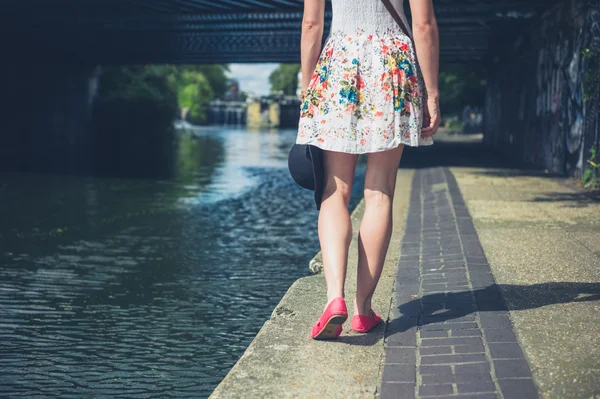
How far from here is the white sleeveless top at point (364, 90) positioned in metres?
3.70

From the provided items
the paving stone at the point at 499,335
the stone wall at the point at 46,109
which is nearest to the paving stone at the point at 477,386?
the paving stone at the point at 499,335

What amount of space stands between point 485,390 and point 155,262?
4.90 metres

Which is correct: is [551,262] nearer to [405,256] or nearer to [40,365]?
[405,256]

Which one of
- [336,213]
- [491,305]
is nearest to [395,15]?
[336,213]

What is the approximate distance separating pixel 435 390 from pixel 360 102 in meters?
1.31

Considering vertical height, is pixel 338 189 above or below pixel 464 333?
above

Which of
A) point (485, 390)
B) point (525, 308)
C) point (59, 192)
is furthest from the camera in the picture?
point (59, 192)

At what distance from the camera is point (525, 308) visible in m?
4.23

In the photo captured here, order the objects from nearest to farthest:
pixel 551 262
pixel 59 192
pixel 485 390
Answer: pixel 485 390
pixel 551 262
pixel 59 192

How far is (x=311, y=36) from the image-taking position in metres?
3.71

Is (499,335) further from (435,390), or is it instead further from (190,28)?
(190,28)

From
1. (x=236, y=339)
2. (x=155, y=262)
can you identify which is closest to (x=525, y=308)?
(x=236, y=339)

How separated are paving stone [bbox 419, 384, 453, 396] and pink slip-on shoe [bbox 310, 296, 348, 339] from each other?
619 mm

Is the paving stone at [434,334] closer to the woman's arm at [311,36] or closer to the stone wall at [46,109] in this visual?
the woman's arm at [311,36]
